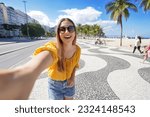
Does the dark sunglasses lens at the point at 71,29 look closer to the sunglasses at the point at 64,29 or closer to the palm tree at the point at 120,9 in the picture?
the sunglasses at the point at 64,29

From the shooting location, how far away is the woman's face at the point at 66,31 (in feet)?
6.79

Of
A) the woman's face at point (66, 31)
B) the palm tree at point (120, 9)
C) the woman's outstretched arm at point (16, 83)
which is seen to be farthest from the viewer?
the palm tree at point (120, 9)

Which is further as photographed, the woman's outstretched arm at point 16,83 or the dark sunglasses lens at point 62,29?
the dark sunglasses lens at point 62,29

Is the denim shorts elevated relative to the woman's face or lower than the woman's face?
lower

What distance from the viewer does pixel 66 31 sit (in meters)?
2.07

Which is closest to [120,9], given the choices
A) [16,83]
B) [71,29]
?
[71,29]

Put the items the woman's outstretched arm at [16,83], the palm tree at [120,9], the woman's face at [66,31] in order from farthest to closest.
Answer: the palm tree at [120,9] < the woman's face at [66,31] < the woman's outstretched arm at [16,83]

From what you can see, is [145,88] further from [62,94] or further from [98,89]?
[62,94]

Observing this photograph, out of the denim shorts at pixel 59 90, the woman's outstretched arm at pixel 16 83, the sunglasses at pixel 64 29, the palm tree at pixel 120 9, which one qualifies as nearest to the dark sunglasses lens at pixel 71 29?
the sunglasses at pixel 64 29

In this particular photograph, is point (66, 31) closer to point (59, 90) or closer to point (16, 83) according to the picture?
point (59, 90)

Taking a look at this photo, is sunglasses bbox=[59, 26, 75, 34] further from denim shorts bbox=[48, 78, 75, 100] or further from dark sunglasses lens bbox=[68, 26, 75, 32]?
denim shorts bbox=[48, 78, 75, 100]

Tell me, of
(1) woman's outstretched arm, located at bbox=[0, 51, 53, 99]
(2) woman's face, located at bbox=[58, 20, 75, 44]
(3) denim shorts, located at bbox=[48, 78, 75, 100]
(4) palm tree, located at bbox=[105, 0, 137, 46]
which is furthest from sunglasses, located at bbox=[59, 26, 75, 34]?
(4) palm tree, located at bbox=[105, 0, 137, 46]

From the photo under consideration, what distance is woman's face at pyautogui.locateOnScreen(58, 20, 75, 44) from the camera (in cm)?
207

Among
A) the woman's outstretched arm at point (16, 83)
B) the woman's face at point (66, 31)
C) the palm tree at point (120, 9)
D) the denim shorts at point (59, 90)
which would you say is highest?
the palm tree at point (120, 9)
